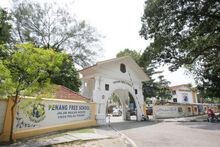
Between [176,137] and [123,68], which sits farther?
[123,68]

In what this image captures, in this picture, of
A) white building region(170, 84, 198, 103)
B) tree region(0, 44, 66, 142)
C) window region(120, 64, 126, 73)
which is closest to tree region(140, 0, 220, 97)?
window region(120, 64, 126, 73)

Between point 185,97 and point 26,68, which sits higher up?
point 26,68

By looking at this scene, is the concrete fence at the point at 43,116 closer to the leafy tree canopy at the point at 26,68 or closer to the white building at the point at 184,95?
the leafy tree canopy at the point at 26,68

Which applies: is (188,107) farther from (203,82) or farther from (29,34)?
(29,34)

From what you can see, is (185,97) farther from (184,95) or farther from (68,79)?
(68,79)

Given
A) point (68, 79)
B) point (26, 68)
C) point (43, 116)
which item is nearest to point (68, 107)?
point (43, 116)

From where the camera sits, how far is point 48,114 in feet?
24.3

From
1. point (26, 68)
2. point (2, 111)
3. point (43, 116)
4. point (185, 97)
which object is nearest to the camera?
point (26, 68)

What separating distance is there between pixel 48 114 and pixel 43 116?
334 millimetres

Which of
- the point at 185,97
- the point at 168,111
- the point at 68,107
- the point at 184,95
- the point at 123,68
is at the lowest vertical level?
the point at 168,111

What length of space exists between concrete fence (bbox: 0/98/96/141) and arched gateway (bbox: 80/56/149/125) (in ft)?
5.80

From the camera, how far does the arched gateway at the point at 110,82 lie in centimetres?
1259

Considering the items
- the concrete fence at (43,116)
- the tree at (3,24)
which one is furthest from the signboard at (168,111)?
the tree at (3,24)

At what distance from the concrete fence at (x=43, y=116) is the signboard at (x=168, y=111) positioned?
11182 mm
